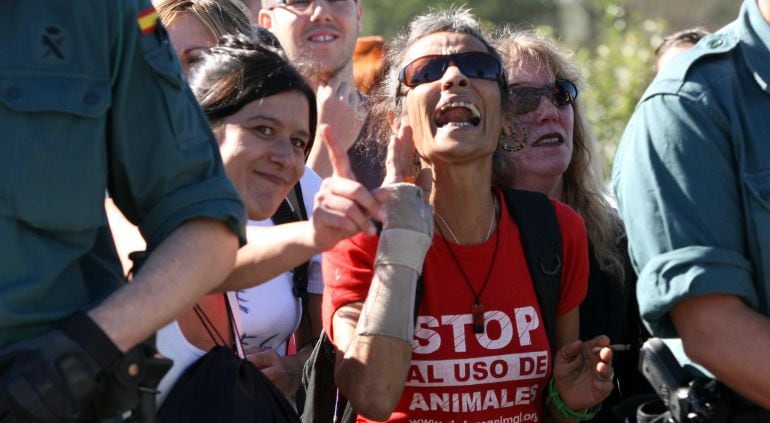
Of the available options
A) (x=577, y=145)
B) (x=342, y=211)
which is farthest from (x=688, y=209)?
(x=577, y=145)

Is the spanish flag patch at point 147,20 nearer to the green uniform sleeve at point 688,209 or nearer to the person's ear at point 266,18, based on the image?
the green uniform sleeve at point 688,209

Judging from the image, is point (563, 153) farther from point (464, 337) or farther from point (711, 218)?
point (711, 218)

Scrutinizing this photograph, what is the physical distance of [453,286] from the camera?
371cm

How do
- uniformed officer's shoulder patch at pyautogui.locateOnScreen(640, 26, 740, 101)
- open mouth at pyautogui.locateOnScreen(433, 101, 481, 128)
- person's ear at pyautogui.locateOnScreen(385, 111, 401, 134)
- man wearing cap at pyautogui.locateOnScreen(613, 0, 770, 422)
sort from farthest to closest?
person's ear at pyautogui.locateOnScreen(385, 111, 401, 134)
open mouth at pyautogui.locateOnScreen(433, 101, 481, 128)
uniformed officer's shoulder patch at pyautogui.locateOnScreen(640, 26, 740, 101)
man wearing cap at pyautogui.locateOnScreen(613, 0, 770, 422)

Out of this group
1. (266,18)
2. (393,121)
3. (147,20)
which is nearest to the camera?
(147,20)

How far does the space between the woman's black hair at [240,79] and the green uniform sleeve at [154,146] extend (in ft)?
3.46

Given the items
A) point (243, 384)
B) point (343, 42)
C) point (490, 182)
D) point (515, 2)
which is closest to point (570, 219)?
point (490, 182)

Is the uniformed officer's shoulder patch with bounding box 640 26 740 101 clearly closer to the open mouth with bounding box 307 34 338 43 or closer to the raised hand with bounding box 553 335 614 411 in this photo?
the raised hand with bounding box 553 335 614 411

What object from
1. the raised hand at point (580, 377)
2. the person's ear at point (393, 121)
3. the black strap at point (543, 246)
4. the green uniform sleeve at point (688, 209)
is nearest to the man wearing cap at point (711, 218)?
the green uniform sleeve at point (688, 209)

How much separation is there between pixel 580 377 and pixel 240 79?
1.23 metres

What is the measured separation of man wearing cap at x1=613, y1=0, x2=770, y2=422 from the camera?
2785 mm

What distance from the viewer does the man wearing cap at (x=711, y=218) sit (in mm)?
2785

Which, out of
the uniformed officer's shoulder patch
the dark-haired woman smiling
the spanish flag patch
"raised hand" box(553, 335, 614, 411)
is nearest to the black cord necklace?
"raised hand" box(553, 335, 614, 411)

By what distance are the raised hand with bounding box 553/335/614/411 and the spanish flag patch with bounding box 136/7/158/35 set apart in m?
1.61
